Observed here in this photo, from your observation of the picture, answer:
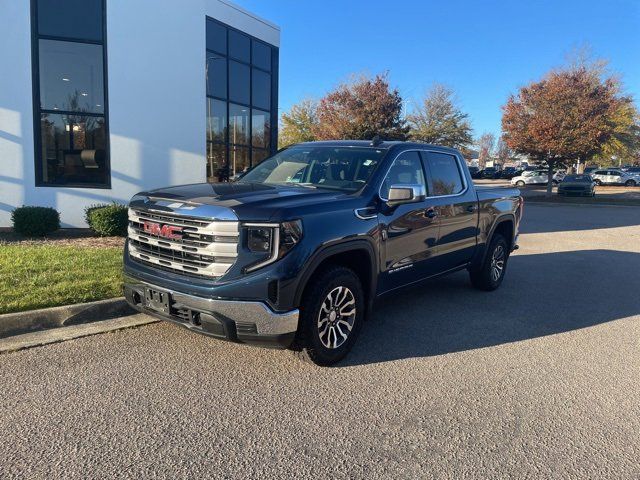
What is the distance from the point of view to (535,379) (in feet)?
13.3

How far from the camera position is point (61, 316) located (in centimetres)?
480

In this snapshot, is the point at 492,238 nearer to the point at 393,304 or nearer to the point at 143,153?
the point at 393,304

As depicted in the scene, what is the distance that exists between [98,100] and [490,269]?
352 inches

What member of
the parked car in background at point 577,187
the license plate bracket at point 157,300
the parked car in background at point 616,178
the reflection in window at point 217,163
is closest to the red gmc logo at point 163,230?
the license plate bracket at point 157,300

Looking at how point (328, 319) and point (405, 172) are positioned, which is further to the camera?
point (405, 172)

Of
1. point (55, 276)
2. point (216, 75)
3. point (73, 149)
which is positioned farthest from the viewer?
point (216, 75)

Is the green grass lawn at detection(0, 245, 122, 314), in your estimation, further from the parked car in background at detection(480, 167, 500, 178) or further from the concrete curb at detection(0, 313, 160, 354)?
the parked car in background at detection(480, 167, 500, 178)

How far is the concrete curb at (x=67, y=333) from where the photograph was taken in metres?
4.32

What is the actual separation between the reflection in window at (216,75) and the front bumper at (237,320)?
35.3ft

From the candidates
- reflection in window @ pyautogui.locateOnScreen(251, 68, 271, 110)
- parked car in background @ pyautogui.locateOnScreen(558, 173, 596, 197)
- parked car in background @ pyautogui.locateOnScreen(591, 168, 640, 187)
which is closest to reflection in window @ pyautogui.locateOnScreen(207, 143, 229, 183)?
reflection in window @ pyautogui.locateOnScreen(251, 68, 271, 110)

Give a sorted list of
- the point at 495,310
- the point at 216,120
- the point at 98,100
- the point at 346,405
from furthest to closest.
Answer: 1. the point at 216,120
2. the point at 98,100
3. the point at 495,310
4. the point at 346,405

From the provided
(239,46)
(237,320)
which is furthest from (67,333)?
(239,46)

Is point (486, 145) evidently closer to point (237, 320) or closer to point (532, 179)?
point (532, 179)

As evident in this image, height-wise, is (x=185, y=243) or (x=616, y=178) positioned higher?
(x=616, y=178)
